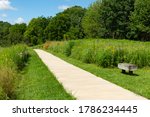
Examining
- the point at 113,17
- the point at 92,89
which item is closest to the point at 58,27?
the point at 113,17

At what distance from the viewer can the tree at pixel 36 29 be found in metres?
101

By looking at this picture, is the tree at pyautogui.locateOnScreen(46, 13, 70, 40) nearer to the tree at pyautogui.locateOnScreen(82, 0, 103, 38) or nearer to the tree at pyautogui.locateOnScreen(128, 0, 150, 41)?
the tree at pyautogui.locateOnScreen(82, 0, 103, 38)

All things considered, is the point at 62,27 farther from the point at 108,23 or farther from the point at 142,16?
the point at 142,16

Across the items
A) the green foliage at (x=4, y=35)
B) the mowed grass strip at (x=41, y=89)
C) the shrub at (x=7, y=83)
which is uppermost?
the green foliage at (x=4, y=35)

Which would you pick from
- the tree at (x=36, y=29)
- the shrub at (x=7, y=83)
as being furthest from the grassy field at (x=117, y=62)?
the tree at (x=36, y=29)

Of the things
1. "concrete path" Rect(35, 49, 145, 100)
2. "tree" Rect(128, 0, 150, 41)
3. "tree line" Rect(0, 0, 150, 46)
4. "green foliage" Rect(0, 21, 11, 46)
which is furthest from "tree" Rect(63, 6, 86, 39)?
"concrete path" Rect(35, 49, 145, 100)

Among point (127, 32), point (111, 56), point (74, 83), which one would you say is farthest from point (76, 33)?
point (74, 83)

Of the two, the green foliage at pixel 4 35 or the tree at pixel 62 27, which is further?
the tree at pixel 62 27

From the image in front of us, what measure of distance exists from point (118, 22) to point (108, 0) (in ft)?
13.8

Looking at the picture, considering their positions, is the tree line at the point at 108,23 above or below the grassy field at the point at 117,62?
above

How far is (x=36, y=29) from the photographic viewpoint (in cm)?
10419

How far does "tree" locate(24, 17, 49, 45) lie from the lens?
101475 millimetres

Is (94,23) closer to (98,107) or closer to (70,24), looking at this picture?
(70,24)

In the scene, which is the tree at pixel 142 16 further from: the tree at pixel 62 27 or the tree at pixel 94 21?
the tree at pixel 62 27
